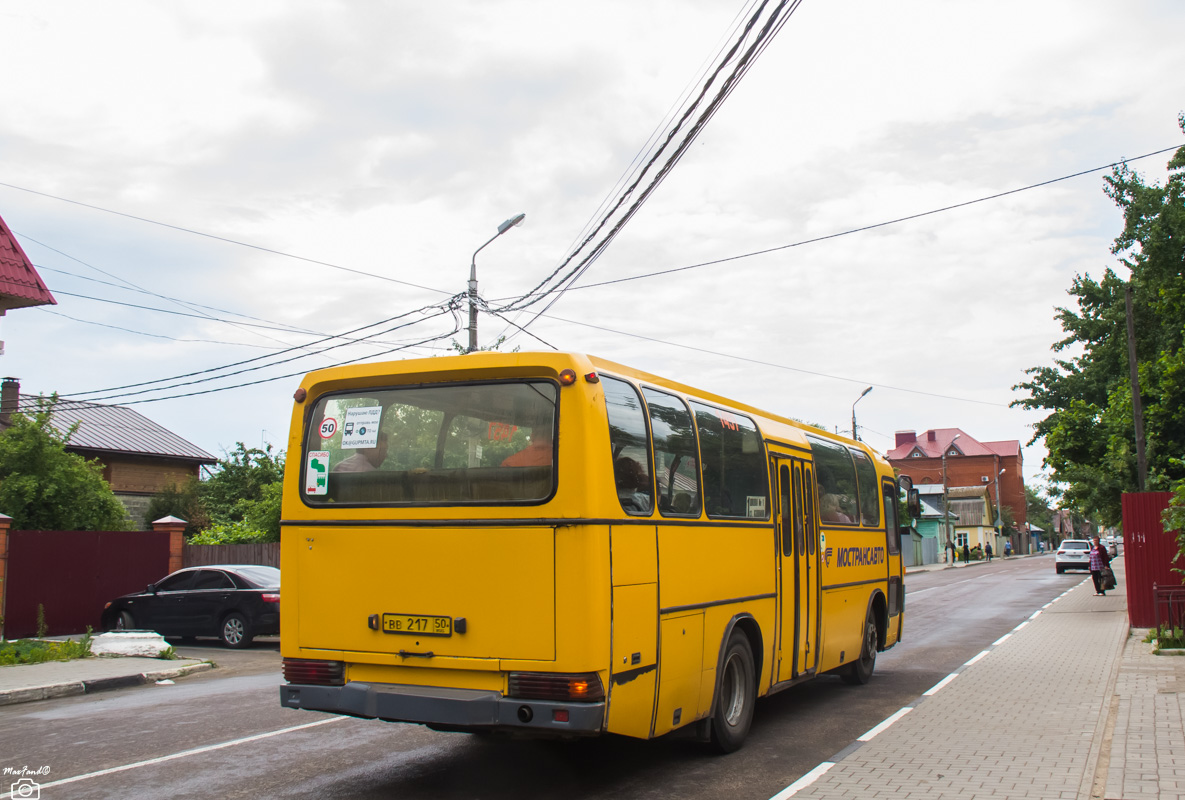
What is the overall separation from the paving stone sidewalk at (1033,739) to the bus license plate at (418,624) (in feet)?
7.65

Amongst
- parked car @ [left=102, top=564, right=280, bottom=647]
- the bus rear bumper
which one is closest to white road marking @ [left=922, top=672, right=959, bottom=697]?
the bus rear bumper

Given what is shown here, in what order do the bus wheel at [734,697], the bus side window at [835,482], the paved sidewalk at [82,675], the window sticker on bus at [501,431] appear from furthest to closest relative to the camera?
the paved sidewalk at [82,675]
the bus side window at [835,482]
the bus wheel at [734,697]
the window sticker on bus at [501,431]

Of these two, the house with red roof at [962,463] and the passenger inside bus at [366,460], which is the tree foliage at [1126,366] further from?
the house with red roof at [962,463]

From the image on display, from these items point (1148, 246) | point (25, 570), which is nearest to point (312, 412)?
point (25, 570)

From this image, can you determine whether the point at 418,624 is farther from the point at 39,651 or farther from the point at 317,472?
the point at 39,651

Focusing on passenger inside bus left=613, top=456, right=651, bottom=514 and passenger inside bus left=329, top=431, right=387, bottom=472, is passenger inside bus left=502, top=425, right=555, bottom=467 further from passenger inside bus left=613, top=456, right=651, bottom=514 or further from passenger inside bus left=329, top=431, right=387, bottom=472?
passenger inside bus left=329, top=431, right=387, bottom=472

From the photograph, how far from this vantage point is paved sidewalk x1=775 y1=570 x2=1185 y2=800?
250 inches

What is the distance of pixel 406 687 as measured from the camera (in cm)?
630

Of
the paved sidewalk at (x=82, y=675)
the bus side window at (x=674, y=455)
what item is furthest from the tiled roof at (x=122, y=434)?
the bus side window at (x=674, y=455)

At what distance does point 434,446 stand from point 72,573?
621 inches

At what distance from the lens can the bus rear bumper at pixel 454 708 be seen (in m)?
5.80

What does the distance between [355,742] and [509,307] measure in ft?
36.0

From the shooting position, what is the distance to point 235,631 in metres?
17.1

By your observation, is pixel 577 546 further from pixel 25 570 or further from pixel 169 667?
pixel 25 570
